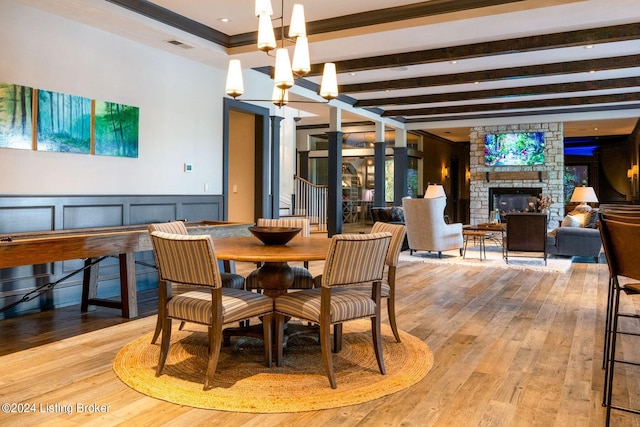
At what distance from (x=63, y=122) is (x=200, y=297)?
2787mm

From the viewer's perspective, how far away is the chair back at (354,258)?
107 inches

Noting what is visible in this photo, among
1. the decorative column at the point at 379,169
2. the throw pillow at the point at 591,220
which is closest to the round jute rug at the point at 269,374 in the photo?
the throw pillow at the point at 591,220

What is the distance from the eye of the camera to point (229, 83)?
145 inches

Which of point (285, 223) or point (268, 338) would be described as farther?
point (285, 223)

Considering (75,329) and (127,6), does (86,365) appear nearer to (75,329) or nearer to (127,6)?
(75,329)

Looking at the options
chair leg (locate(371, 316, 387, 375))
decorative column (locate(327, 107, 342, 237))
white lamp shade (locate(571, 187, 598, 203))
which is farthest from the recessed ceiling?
chair leg (locate(371, 316, 387, 375))

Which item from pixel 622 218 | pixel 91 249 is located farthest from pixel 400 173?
pixel 622 218

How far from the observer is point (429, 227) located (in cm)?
789

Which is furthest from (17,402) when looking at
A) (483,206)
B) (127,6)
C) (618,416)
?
(483,206)

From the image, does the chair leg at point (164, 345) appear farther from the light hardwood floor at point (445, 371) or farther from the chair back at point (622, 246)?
the chair back at point (622, 246)

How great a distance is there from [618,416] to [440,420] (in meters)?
0.84

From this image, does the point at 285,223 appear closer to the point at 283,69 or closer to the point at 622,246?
the point at 283,69

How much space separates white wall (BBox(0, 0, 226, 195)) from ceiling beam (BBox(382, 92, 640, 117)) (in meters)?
5.69

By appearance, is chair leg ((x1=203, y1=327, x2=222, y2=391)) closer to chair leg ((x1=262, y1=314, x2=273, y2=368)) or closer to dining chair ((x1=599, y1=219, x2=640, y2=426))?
chair leg ((x1=262, y1=314, x2=273, y2=368))
